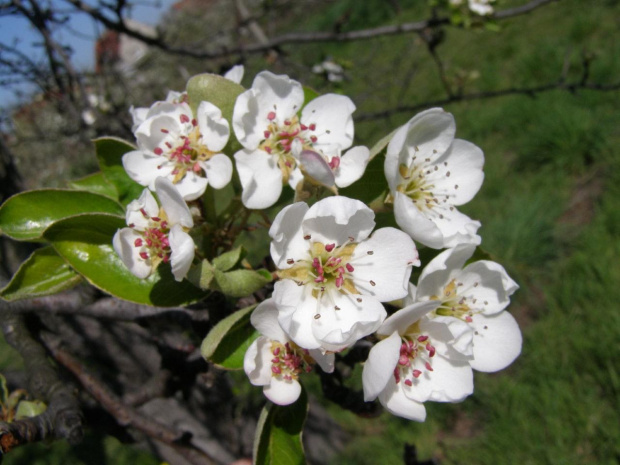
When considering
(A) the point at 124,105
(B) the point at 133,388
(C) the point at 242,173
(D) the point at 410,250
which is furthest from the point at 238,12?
(D) the point at 410,250

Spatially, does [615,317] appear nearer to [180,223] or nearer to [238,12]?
[180,223]

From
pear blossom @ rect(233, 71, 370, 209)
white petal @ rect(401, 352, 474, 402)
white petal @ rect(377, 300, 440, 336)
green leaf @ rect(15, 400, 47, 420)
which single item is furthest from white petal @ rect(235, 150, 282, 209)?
green leaf @ rect(15, 400, 47, 420)

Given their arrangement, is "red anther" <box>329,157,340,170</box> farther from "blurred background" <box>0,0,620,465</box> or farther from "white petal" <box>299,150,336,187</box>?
"blurred background" <box>0,0,620,465</box>

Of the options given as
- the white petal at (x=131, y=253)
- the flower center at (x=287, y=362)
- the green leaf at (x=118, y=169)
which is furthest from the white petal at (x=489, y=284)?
the green leaf at (x=118, y=169)

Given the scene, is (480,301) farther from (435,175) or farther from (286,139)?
(286,139)

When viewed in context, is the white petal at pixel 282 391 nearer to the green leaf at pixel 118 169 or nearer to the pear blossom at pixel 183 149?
the pear blossom at pixel 183 149
